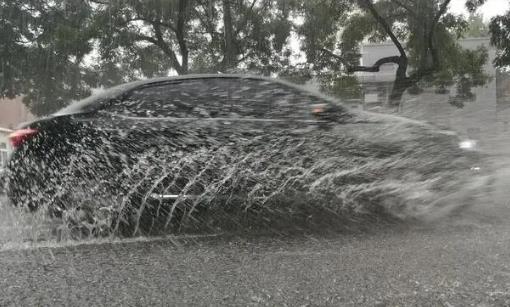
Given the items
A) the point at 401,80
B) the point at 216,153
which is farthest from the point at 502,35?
the point at 216,153

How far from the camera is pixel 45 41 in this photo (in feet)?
43.2

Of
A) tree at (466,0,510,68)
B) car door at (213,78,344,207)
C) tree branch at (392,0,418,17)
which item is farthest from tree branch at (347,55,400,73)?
car door at (213,78,344,207)

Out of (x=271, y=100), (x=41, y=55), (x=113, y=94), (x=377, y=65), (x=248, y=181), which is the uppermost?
(x=41, y=55)

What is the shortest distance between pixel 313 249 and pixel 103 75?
993 centimetres

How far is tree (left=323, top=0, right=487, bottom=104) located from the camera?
1378cm

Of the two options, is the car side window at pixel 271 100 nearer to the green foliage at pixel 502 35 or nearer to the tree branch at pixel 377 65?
the tree branch at pixel 377 65

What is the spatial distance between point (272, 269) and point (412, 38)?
1238cm

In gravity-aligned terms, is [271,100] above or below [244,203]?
above

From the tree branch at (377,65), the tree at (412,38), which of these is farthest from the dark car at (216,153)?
the tree branch at (377,65)

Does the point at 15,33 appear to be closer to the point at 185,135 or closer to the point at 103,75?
the point at 103,75

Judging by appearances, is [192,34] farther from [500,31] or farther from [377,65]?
[500,31]

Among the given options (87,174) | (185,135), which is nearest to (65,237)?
(87,174)

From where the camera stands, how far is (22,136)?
4070 millimetres

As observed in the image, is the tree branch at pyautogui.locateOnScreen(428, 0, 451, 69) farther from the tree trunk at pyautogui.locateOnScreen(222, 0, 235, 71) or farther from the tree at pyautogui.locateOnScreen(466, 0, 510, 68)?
the tree trunk at pyautogui.locateOnScreen(222, 0, 235, 71)
